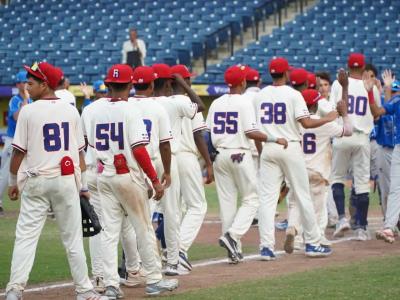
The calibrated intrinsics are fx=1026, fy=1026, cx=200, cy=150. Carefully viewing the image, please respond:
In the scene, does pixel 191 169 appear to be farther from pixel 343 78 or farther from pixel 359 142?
pixel 359 142

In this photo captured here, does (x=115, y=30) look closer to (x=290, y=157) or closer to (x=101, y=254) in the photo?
→ (x=290, y=157)

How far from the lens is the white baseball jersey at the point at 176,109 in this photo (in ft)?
34.8

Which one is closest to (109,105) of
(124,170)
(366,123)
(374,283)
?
(124,170)

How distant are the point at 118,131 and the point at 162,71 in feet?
6.17

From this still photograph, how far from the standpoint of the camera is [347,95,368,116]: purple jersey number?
13094mm

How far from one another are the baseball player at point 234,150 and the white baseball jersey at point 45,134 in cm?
316

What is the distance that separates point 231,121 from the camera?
453 inches

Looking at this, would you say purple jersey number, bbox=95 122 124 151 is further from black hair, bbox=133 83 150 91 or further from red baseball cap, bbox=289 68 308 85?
red baseball cap, bbox=289 68 308 85

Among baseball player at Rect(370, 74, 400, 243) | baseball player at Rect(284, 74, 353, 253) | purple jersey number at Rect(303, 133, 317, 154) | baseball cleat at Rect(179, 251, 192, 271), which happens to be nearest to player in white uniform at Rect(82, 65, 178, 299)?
baseball cleat at Rect(179, 251, 192, 271)

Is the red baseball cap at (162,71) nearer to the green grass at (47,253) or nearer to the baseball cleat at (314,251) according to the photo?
the green grass at (47,253)

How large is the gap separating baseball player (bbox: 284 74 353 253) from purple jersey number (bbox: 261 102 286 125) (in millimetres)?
866

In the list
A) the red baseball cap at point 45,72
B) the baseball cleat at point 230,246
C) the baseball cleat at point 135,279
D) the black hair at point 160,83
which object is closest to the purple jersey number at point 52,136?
the red baseball cap at point 45,72

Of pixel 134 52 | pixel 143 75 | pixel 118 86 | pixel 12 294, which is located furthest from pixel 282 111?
pixel 134 52

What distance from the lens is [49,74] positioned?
860cm
